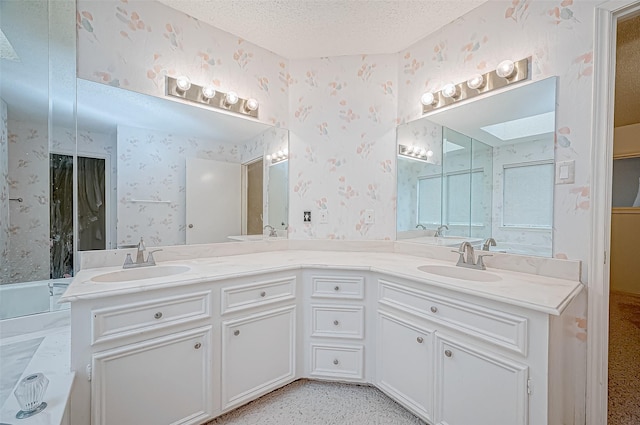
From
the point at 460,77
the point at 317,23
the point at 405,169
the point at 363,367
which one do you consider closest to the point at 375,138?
the point at 405,169

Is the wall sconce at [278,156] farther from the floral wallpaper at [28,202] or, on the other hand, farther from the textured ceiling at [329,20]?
the floral wallpaper at [28,202]

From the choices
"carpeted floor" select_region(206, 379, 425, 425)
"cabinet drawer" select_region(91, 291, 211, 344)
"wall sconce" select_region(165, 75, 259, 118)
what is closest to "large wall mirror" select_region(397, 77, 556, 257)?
"carpeted floor" select_region(206, 379, 425, 425)

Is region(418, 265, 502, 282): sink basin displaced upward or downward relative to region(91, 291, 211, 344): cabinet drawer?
upward

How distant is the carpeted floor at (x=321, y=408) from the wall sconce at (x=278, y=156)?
5.51 ft

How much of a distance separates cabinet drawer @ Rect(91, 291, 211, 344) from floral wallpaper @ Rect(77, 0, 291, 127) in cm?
132

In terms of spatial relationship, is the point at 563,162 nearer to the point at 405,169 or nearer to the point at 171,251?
the point at 405,169

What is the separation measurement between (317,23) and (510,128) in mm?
1456

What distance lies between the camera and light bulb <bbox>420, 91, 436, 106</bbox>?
205 cm

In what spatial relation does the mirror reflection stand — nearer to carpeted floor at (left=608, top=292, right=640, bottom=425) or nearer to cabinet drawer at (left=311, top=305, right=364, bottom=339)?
cabinet drawer at (left=311, top=305, right=364, bottom=339)

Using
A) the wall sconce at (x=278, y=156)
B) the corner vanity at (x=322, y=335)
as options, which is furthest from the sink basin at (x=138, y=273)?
the wall sconce at (x=278, y=156)

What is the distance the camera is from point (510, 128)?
169 cm

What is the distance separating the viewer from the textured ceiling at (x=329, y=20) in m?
1.80

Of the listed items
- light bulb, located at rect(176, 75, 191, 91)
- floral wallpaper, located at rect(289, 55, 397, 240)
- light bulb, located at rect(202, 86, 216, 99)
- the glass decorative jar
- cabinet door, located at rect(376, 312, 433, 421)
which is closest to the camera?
the glass decorative jar

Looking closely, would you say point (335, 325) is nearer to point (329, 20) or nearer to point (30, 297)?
point (30, 297)
